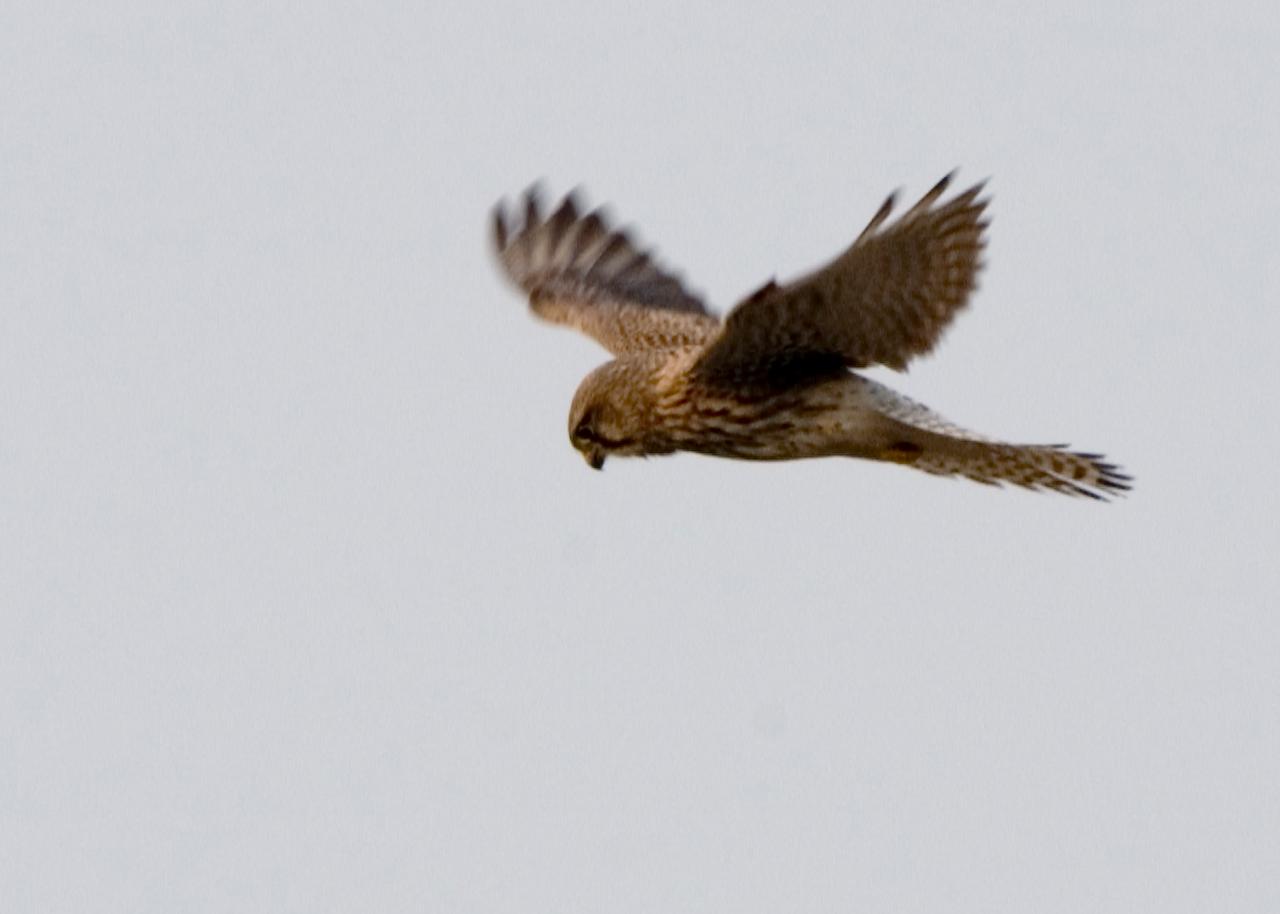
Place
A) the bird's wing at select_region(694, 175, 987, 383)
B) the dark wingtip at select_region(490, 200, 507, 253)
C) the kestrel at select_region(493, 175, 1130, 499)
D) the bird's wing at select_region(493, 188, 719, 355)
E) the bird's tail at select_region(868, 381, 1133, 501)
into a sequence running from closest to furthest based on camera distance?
1. the bird's wing at select_region(694, 175, 987, 383)
2. the kestrel at select_region(493, 175, 1130, 499)
3. the bird's tail at select_region(868, 381, 1133, 501)
4. the bird's wing at select_region(493, 188, 719, 355)
5. the dark wingtip at select_region(490, 200, 507, 253)

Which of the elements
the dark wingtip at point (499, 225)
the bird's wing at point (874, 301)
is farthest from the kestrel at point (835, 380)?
the dark wingtip at point (499, 225)

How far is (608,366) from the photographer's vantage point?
9.74m

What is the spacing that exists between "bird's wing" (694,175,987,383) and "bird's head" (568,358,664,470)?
1.62 ft

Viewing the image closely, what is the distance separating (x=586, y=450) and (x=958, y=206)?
2.08 meters

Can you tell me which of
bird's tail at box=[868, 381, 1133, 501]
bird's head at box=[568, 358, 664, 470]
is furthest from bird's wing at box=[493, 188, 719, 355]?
bird's tail at box=[868, 381, 1133, 501]

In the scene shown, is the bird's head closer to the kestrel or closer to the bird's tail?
the kestrel

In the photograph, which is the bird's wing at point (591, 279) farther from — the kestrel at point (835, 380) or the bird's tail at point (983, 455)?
the bird's tail at point (983, 455)

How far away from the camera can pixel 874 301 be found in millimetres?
8562

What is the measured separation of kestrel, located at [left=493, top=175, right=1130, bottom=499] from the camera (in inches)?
330

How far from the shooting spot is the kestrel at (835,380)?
8383mm

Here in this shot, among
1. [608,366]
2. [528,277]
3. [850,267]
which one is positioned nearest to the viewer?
[850,267]

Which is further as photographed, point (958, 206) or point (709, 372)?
point (709, 372)

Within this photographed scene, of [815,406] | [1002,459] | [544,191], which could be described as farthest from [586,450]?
[544,191]

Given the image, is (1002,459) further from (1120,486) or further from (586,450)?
(586,450)
